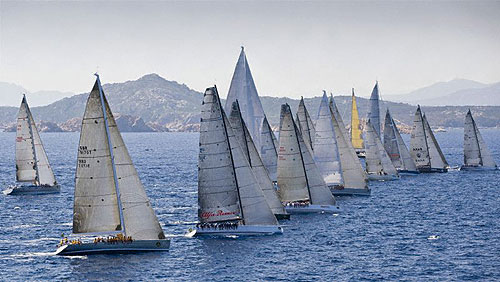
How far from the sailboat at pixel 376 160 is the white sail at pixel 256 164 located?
41.7 metres

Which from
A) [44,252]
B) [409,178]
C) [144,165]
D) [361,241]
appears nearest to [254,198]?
[361,241]

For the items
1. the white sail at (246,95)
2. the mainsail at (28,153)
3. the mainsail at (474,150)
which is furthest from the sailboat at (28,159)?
the mainsail at (474,150)

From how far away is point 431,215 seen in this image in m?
81.1

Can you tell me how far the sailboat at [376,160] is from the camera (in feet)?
360

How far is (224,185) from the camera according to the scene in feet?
207

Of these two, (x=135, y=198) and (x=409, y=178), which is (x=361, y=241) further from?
(x=409, y=178)

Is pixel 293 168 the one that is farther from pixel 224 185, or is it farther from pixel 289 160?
pixel 224 185

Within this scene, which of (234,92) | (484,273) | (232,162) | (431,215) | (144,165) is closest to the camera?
(484,273)

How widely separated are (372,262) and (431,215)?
85.3ft

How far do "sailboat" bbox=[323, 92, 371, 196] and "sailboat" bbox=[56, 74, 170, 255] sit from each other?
38176 mm

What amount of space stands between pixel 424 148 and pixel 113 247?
80.4 metres

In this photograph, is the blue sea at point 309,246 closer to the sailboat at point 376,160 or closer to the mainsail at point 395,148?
→ the sailboat at point 376,160

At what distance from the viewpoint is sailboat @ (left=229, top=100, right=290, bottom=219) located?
227ft

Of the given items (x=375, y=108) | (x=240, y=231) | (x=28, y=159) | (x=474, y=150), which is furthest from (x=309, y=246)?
(x=375, y=108)
